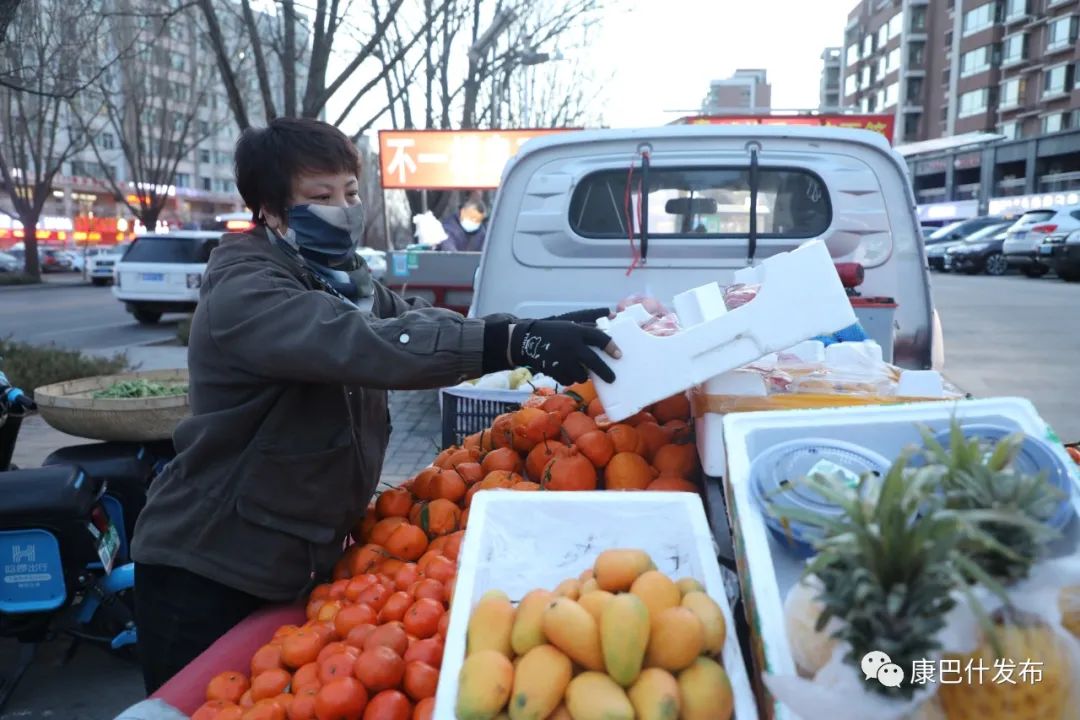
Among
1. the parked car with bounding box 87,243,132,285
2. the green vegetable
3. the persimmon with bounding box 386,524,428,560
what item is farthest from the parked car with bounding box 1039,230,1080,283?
the parked car with bounding box 87,243,132,285

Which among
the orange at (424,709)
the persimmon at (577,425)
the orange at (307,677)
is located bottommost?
the orange at (307,677)

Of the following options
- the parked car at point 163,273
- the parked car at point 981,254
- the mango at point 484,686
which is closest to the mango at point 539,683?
the mango at point 484,686

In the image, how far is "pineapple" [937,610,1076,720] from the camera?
1084 millimetres

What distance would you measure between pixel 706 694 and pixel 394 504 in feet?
4.31

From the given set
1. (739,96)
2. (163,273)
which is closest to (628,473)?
(739,96)

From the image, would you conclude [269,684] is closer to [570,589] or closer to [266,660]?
[266,660]

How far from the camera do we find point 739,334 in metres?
1.88

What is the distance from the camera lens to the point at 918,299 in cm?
368

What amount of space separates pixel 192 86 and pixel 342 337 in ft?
87.7

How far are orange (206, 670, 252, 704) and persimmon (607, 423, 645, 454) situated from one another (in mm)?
1067

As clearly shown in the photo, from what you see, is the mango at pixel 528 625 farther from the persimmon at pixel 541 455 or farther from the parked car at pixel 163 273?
the parked car at pixel 163 273

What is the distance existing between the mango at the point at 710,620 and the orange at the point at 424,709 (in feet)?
1.75

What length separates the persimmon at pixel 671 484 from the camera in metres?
2.17

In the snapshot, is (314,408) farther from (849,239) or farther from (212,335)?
(849,239)
